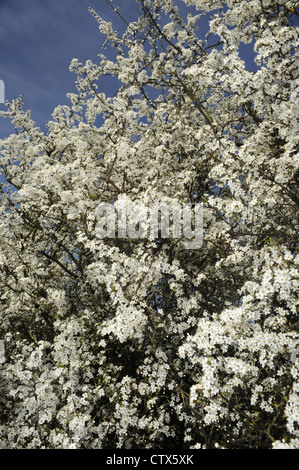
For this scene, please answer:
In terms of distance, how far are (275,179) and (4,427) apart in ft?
27.2

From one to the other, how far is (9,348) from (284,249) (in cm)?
776

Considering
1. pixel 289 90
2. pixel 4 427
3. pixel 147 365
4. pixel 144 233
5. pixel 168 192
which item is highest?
pixel 289 90

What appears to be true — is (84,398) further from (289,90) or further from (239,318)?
(289,90)

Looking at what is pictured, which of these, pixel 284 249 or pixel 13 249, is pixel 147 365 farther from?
pixel 13 249

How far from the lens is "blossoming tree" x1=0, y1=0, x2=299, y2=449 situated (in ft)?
18.4

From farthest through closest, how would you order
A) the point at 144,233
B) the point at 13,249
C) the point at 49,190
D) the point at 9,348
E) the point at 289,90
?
the point at 13,249 < the point at 49,190 < the point at 9,348 < the point at 144,233 < the point at 289,90

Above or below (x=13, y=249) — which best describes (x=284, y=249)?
below

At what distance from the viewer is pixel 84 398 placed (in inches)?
270

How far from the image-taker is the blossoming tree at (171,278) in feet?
18.4

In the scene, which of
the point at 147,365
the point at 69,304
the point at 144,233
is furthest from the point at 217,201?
the point at 69,304

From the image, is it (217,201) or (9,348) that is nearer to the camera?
(217,201)

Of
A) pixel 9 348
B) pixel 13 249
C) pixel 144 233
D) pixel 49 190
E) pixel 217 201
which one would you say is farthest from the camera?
pixel 13 249

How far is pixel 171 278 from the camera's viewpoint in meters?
8.27

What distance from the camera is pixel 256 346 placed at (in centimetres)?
489
